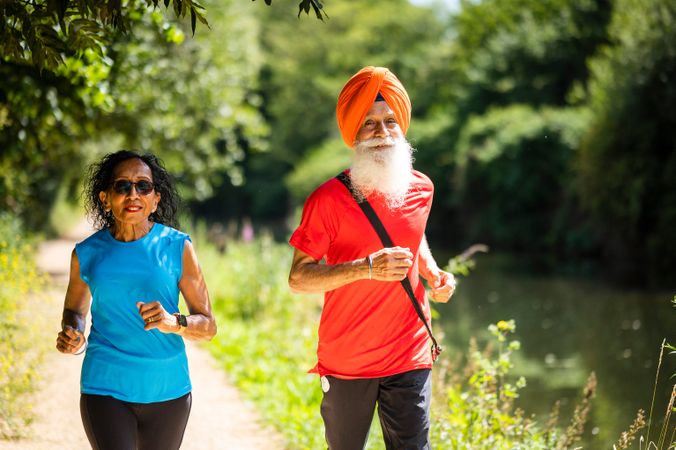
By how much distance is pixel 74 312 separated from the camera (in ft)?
11.1

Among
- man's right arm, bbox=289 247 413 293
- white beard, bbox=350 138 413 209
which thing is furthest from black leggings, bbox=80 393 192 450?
white beard, bbox=350 138 413 209

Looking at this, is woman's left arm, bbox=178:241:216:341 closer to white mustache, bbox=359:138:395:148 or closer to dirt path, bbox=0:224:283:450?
white mustache, bbox=359:138:395:148

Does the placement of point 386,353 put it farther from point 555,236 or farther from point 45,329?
point 555,236

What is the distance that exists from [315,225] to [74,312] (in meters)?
1.07

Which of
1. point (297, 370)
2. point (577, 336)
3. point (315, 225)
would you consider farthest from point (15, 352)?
point (577, 336)

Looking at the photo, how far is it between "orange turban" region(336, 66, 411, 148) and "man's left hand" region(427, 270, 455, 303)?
77 cm

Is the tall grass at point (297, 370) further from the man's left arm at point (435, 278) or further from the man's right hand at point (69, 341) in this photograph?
the man's right hand at point (69, 341)

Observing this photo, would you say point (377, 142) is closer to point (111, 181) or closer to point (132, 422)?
A: point (111, 181)

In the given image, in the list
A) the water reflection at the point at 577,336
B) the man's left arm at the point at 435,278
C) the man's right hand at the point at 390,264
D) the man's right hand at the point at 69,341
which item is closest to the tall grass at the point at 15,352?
the man's right hand at the point at 69,341

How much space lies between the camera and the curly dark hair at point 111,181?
3.46 metres

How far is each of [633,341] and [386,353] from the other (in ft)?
35.1

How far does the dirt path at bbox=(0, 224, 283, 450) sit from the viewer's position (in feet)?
19.9

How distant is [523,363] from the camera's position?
11.9 metres

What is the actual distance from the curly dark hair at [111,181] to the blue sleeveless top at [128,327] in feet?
0.86
